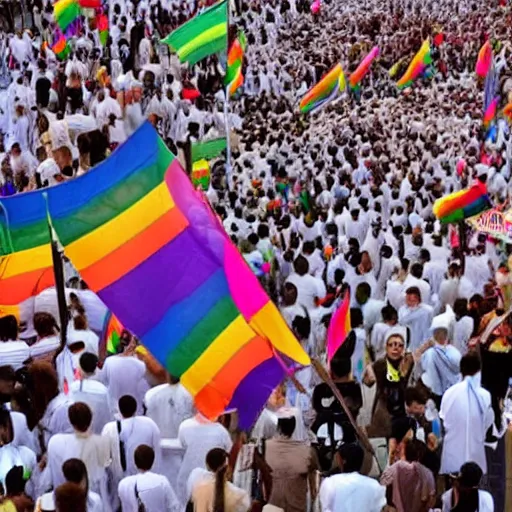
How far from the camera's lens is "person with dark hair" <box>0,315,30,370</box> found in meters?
8.05

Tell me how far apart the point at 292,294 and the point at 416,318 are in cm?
89

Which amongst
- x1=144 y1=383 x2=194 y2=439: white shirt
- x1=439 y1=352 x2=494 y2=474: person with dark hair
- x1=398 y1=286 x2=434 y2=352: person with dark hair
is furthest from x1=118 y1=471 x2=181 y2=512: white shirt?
x1=398 y1=286 x2=434 y2=352: person with dark hair

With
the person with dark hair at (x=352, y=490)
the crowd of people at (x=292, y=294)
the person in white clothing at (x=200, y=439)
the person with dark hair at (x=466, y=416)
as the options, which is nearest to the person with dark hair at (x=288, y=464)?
the crowd of people at (x=292, y=294)

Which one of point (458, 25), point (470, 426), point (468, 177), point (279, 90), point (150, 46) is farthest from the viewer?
point (458, 25)

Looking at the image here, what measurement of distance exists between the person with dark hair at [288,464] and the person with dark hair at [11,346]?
1.59 m

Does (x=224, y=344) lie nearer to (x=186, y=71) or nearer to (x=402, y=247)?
(x=402, y=247)

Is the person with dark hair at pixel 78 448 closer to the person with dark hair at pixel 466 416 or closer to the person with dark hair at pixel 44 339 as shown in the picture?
the person with dark hair at pixel 44 339

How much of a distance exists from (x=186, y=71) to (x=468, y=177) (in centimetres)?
485

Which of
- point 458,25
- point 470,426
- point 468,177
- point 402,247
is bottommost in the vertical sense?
point 470,426

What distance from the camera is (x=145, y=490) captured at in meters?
6.80

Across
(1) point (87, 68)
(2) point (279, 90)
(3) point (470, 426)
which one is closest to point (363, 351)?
(3) point (470, 426)

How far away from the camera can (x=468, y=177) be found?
62.9 feet

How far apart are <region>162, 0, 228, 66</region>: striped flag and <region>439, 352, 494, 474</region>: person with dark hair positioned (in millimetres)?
8507

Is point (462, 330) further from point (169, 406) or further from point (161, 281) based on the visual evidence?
point (161, 281)
